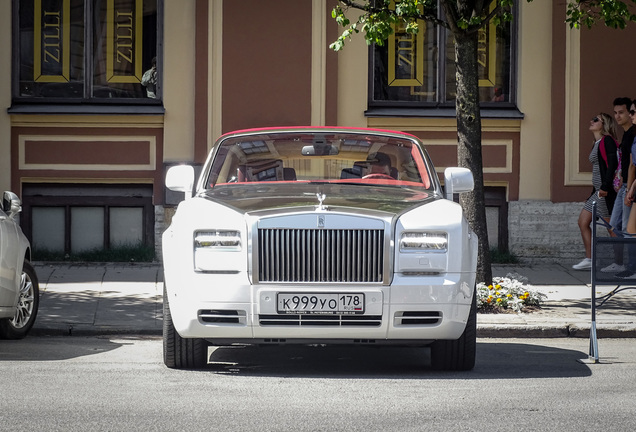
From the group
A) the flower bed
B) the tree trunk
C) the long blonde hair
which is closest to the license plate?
the flower bed

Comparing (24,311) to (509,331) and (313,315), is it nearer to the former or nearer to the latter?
(313,315)

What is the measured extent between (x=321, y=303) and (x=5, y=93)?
30.4 feet

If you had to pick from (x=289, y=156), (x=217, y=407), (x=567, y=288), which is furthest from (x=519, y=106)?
(x=217, y=407)

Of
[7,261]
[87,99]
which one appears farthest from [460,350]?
[87,99]

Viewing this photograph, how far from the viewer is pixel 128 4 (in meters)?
15.6

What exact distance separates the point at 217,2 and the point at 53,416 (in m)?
9.94

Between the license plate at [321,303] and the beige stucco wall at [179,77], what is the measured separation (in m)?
8.37

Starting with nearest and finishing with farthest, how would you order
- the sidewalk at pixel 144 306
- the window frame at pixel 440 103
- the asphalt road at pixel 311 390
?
the asphalt road at pixel 311 390, the sidewalk at pixel 144 306, the window frame at pixel 440 103

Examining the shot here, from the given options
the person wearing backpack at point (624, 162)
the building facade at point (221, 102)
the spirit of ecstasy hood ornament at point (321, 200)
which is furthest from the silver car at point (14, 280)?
the person wearing backpack at point (624, 162)

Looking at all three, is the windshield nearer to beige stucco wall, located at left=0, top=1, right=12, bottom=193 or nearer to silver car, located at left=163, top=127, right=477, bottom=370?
silver car, located at left=163, top=127, right=477, bottom=370

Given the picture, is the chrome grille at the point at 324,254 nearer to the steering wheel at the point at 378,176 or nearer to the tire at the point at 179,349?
the tire at the point at 179,349

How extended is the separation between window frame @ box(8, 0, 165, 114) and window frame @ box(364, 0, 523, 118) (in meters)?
2.80

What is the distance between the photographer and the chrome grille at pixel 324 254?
7184 mm

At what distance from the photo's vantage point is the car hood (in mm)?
7441
